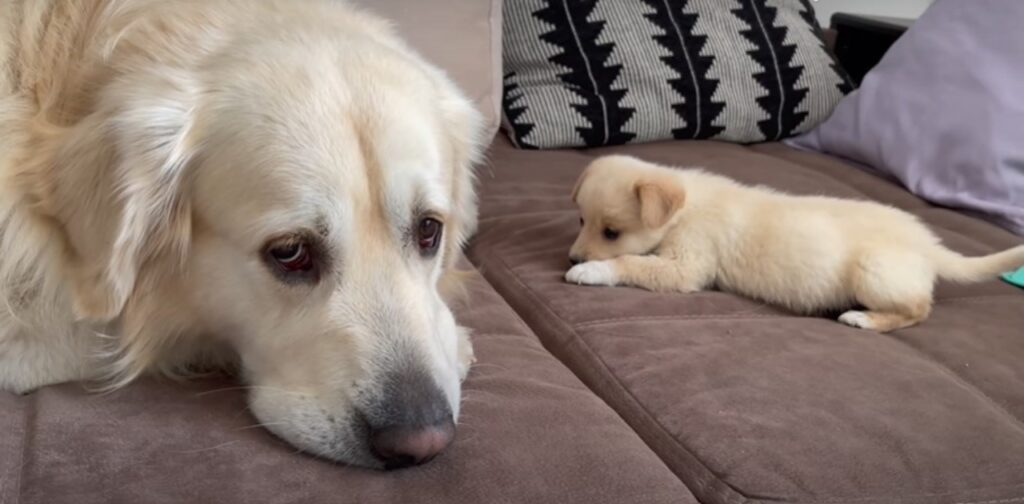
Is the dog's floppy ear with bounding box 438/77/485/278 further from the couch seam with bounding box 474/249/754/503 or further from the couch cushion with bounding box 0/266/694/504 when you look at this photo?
the couch cushion with bounding box 0/266/694/504

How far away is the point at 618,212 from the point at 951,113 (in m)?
1.14

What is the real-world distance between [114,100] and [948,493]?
1.18 metres

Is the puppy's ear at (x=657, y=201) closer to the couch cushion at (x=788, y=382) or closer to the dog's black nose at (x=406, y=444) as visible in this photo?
the couch cushion at (x=788, y=382)

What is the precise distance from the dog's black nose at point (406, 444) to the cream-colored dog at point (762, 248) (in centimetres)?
72

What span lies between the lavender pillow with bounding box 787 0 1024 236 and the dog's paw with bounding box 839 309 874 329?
31.5 inches

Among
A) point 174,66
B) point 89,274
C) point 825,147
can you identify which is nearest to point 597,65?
point 825,147

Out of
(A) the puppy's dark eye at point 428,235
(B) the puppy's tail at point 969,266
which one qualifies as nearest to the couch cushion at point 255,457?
(A) the puppy's dark eye at point 428,235

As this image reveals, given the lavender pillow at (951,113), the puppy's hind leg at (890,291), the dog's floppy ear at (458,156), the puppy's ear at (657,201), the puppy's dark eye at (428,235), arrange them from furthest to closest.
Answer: the lavender pillow at (951,113) < the puppy's ear at (657,201) < the puppy's hind leg at (890,291) < the dog's floppy ear at (458,156) < the puppy's dark eye at (428,235)

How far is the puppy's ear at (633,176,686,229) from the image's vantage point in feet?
5.84

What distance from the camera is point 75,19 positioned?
1.31 m

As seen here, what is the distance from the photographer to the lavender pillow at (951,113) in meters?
2.30

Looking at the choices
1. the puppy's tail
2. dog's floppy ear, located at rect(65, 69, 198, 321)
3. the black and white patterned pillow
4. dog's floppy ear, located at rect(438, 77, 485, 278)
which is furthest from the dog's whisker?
the black and white patterned pillow

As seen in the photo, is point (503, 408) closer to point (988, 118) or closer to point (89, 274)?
point (89, 274)

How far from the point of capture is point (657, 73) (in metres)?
2.62
